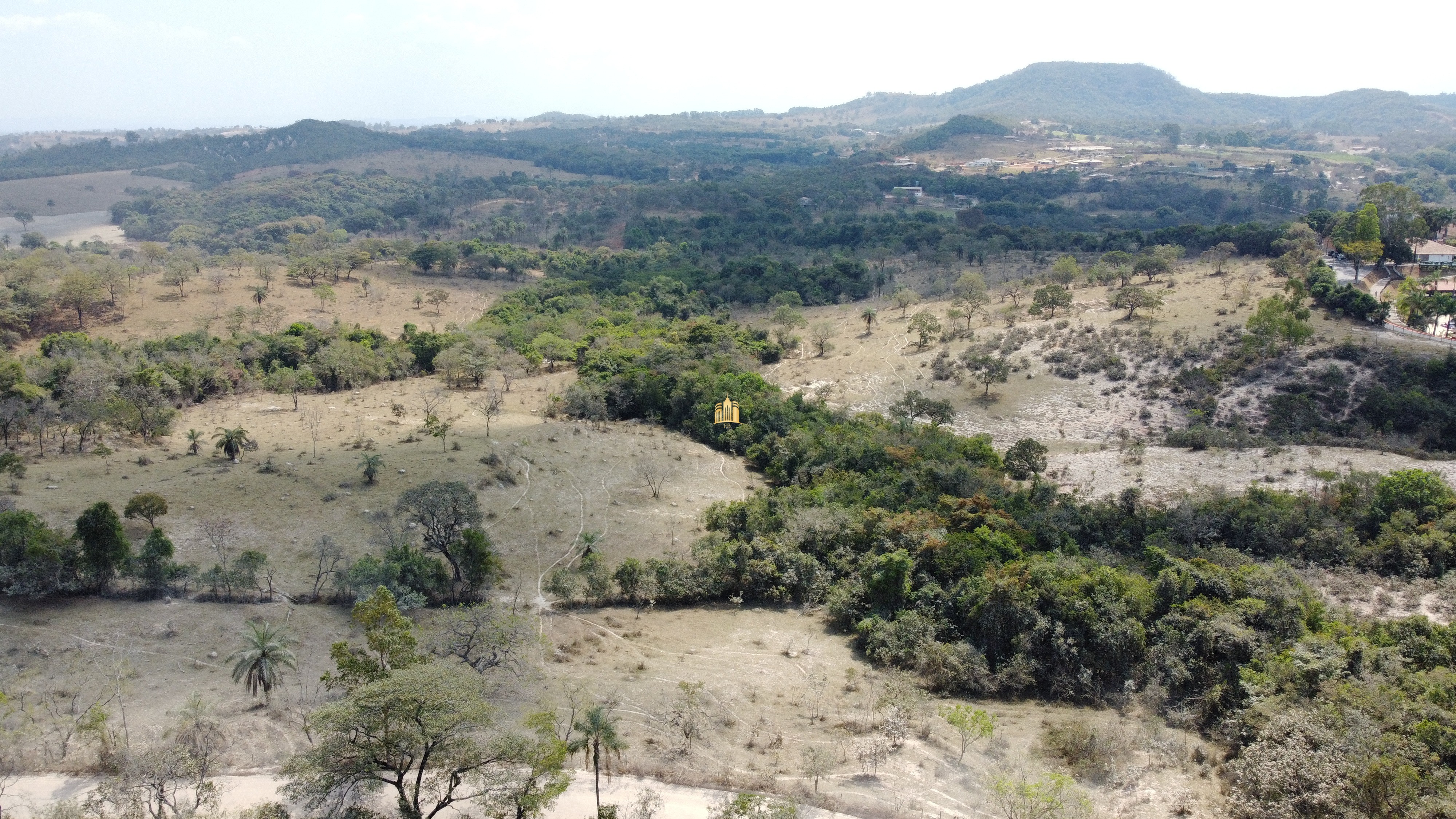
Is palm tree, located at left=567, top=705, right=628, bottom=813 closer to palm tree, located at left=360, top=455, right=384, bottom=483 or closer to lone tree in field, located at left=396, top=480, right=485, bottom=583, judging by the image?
lone tree in field, located at left=396, top=480, right=485, bottom=583

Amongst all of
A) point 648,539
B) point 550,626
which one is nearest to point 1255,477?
point 648,539

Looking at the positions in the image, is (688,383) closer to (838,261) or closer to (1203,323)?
(1203,323)

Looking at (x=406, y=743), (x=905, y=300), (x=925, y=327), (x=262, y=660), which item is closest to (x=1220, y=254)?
(x=905, y=300)

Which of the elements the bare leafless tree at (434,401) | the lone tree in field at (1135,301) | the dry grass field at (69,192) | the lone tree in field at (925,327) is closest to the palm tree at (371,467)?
the bare leafless tree at (434,401)

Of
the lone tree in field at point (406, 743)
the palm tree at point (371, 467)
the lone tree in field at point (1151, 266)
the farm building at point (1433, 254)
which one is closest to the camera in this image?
the lone tree in field at point (406, 743)

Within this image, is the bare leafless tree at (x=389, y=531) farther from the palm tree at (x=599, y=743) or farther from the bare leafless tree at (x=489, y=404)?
the palm tree at (x=599, y=743)

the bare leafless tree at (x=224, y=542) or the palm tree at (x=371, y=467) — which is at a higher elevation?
the palm tree at (x=371, y=467)
